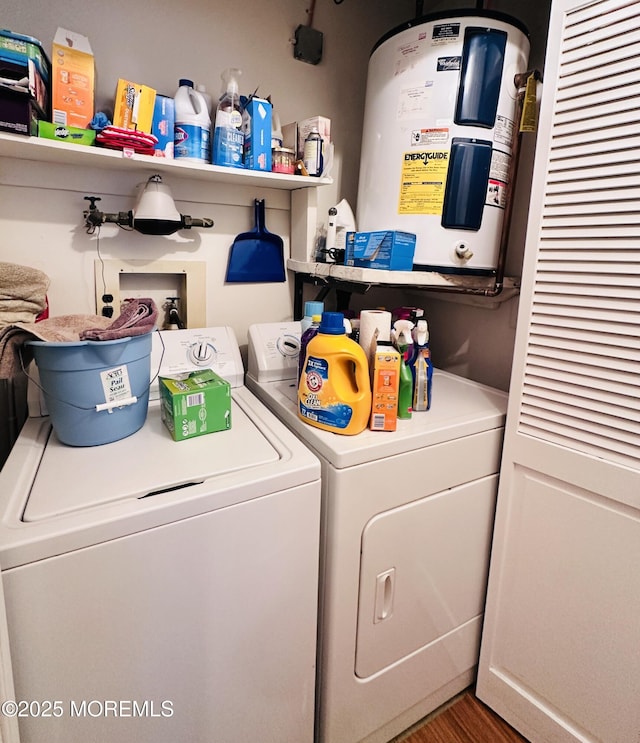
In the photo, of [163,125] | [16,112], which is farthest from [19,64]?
[163,125]

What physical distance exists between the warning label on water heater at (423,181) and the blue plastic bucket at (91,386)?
3.18 ft

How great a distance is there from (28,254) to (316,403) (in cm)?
109

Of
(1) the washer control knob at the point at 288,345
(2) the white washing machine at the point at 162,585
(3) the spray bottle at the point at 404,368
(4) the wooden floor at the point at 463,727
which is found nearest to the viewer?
(2) the white washing machine at the point at 162,585

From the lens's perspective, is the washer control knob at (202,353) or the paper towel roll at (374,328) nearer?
the paper towel roll at (374,328)

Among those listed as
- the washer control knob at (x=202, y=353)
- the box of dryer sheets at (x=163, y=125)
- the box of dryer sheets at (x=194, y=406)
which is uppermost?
the box of dryer sheets at (x=163, y=125)

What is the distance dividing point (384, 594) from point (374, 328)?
2.59 feet

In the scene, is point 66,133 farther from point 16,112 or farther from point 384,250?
point 384,250

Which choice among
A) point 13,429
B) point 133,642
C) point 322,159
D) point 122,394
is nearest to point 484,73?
point 322,159

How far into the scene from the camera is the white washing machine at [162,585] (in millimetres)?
844

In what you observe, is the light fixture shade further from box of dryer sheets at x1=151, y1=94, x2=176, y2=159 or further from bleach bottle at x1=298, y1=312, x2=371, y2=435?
bleach bottle at x1=298, y1=312, x2=371, y2=435

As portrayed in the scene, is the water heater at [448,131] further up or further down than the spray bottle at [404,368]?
further up

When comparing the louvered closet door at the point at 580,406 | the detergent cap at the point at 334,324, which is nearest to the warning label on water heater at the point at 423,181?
the louvered closet door at the point at 580,406

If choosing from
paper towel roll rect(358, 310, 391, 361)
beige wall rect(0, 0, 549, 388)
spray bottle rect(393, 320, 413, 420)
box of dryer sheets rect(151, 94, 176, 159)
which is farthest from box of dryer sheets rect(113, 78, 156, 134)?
spray bottle rect(393, 320, 413, 420)

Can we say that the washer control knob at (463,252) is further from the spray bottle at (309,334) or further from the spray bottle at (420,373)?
the spray bottle at (309,334)
